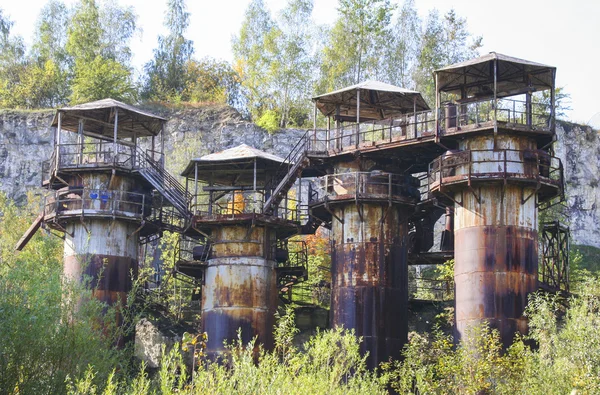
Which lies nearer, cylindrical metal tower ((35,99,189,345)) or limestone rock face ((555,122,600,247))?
cylindrical metal tower ((35,99,189,345))

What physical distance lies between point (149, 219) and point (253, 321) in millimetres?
8319

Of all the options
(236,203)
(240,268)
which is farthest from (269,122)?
(240,268)

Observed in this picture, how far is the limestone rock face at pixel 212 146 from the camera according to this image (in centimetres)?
7544

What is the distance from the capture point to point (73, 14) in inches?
3632

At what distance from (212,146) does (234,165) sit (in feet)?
86.3

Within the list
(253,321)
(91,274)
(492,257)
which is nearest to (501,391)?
(492,257)

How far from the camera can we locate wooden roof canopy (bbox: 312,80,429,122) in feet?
159

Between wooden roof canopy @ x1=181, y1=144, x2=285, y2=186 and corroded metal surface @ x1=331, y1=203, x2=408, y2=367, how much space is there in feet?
16.7

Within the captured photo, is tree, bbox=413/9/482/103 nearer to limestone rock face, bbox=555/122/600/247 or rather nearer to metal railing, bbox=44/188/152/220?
limestone rock face, bbox=555/122/600/247

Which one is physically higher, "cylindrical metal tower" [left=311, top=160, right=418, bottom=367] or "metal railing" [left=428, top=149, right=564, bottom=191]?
"metal railing" [left=428, top=149, right=564, bottom=191]

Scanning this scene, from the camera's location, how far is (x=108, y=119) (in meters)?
52.6

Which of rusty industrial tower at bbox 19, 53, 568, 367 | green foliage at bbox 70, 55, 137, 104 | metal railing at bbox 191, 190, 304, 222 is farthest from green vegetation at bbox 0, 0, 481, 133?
rusty industrial tower at bbox 19, 53, 568, 367

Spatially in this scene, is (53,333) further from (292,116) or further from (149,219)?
(292,116)

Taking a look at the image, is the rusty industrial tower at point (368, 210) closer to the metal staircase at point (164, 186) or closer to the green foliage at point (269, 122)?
the metal staircase at point (164, 186)
